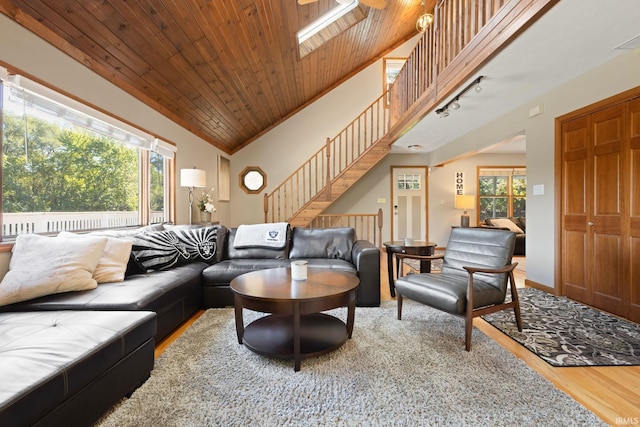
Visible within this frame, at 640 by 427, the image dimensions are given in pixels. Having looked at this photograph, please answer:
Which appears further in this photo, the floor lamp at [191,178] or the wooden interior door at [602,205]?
the floor lamp at [191,178]

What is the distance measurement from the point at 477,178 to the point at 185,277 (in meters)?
6.98

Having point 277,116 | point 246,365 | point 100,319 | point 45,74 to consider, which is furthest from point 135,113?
point 277,116

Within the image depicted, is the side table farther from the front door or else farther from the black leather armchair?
→ the front door

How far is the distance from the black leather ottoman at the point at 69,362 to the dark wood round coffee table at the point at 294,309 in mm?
621

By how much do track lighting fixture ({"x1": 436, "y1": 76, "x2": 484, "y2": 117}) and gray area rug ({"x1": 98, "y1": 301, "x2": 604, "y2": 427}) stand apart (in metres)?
2.50

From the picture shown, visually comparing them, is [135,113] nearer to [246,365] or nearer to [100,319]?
[100,319]

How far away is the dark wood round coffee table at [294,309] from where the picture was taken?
187 cm

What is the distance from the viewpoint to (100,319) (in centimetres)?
160

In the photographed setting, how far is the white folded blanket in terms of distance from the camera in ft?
11.8

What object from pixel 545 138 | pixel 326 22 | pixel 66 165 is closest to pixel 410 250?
pixel 545 138

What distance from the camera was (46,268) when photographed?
6.33 ft

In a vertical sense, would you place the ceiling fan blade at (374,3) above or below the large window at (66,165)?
above

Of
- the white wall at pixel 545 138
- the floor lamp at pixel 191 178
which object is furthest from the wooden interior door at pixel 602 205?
the floor lamp at pixel 191 178

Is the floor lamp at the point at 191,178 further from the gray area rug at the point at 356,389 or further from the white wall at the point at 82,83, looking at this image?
the gray area rug at the point at 356,389
